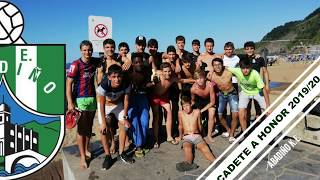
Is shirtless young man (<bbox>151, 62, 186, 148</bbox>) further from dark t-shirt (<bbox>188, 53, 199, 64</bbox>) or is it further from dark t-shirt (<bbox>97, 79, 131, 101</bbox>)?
dark t-shirt (<bbox>97, 79, 131, 101</bbox>)

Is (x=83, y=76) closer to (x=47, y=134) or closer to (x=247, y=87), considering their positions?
(x=47, y=134)

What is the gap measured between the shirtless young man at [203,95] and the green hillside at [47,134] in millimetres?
2454

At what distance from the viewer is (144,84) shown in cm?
555

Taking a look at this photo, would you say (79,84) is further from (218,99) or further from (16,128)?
(218,99)

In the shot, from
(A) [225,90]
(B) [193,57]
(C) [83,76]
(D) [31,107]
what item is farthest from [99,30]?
(A) [225,90]

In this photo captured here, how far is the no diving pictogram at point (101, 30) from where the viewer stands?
5.61 metres

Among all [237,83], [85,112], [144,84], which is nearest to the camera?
[85,112]

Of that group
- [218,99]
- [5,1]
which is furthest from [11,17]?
[218,99]

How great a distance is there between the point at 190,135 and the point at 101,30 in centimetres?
236

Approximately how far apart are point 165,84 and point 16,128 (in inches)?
99.9

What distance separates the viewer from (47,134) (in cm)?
514

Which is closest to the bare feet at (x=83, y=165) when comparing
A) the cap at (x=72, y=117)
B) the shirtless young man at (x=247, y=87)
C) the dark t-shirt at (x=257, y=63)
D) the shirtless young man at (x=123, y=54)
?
the cap at (x=72, y=117)

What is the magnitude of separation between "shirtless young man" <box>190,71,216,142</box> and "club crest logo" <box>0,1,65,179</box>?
7.56 ft

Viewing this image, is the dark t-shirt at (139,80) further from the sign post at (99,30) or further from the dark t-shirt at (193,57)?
the dark t-shirt at (193,57)
